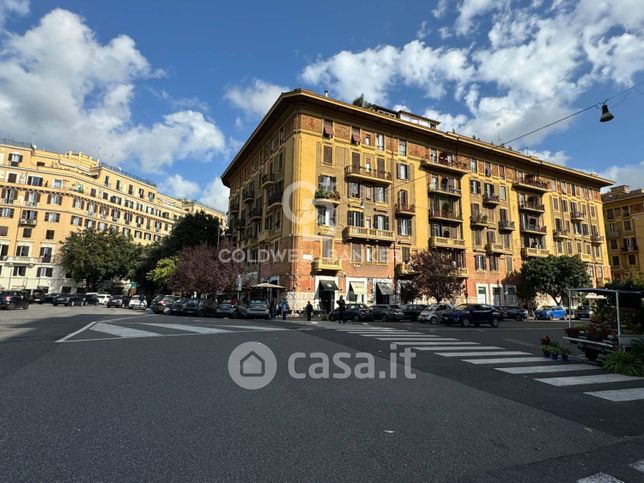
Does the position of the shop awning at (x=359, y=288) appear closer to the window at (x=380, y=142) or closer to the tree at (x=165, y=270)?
the window at (x=380, y=142)

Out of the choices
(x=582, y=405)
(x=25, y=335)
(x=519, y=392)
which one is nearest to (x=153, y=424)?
(x=519, y=392)

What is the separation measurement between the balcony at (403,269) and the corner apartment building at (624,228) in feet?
147

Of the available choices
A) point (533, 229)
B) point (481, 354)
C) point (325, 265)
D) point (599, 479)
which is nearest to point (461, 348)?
point (481, 354)

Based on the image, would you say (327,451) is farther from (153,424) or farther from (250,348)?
(250,348)

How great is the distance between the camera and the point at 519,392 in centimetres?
696

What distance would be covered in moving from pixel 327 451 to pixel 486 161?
1912 inches

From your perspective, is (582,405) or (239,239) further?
(239,239)

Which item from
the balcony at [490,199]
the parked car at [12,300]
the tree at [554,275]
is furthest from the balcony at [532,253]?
the parked car at [12,300]

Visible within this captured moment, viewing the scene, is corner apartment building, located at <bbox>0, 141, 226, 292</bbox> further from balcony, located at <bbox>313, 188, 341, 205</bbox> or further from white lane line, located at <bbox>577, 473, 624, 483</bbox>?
white lane line, located at <bbox>577, 473, 624, 483</bbox>

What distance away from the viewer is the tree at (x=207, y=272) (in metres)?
37.3

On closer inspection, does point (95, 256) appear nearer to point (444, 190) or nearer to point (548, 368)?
point (444, 190)

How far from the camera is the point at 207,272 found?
122 ft

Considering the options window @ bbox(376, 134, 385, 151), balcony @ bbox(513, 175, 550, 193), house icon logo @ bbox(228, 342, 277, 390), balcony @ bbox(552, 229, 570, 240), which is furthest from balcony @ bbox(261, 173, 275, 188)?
balcony @ bbox(552, 229, 570, 240)

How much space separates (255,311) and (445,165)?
26.5m
